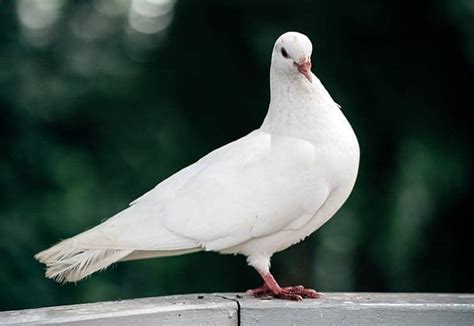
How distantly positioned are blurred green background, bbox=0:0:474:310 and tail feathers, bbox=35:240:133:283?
7.34 m

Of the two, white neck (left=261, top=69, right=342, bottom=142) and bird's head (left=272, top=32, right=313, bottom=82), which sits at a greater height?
bird's head (left=272, top=32, right=313, bottom=82)

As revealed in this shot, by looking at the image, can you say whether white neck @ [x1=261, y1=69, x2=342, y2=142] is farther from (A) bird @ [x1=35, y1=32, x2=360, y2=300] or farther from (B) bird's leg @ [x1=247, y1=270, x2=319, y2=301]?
(B) bird's leg @ [x1=247, y1=270, x2=319, y2=301]

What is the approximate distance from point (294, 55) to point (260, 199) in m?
0.66

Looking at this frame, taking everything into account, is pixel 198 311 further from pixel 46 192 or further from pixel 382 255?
pixel 46 192

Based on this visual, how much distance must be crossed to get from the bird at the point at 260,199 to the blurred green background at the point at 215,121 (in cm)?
709

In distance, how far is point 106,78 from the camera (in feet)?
48.1

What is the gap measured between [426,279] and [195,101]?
3294 millimetres

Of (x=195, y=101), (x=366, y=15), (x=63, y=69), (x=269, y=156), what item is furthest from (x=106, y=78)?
(x=269, y=156)

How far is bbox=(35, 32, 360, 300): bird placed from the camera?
5293 millimetres

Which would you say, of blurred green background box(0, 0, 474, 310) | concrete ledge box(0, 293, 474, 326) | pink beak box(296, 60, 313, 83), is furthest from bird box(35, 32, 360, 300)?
blurred green background box(0, 0, 474, 310)

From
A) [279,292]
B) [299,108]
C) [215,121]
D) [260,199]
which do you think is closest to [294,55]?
[299,108]

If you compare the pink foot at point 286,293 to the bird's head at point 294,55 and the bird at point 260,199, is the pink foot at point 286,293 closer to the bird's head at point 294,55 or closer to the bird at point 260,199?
the bird at point 260,199

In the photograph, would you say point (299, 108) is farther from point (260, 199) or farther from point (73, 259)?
point (73, 259)

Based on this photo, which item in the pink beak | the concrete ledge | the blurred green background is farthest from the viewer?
the blurred green background
